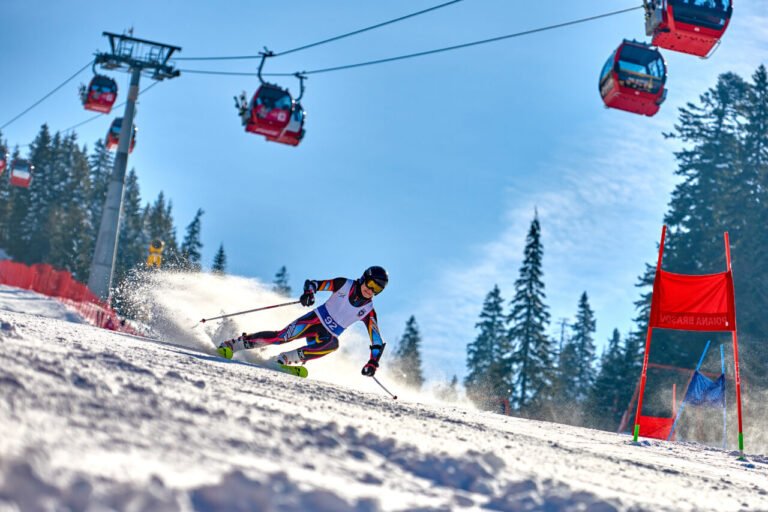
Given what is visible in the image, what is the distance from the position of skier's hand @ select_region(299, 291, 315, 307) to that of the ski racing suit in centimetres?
36

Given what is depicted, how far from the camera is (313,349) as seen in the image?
35.7ft

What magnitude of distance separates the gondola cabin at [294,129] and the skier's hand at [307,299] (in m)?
11.9

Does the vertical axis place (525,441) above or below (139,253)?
below

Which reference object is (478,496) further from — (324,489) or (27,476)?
(27,476)

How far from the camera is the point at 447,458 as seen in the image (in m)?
4.41

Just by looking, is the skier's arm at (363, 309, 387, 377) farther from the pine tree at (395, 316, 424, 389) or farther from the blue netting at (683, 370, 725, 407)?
the pine tree at (395, 316, 424, 389)

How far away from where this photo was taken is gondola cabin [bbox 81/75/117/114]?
105ft

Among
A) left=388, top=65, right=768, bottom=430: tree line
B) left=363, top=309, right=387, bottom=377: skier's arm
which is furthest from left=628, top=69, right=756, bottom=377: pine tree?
left=363, top=309, right=387, bottom=377: skier's arm

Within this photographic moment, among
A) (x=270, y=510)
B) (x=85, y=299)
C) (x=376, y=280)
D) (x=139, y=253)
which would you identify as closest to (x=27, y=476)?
(x=270, y=510)

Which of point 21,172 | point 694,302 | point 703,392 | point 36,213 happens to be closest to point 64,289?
point 21,172

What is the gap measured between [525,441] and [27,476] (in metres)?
4.83

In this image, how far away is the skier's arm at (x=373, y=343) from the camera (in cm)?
1050

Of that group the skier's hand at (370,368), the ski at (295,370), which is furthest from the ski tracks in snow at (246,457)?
the skier's hand at (370,368)

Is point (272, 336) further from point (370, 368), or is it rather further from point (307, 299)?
point (370, 368)
